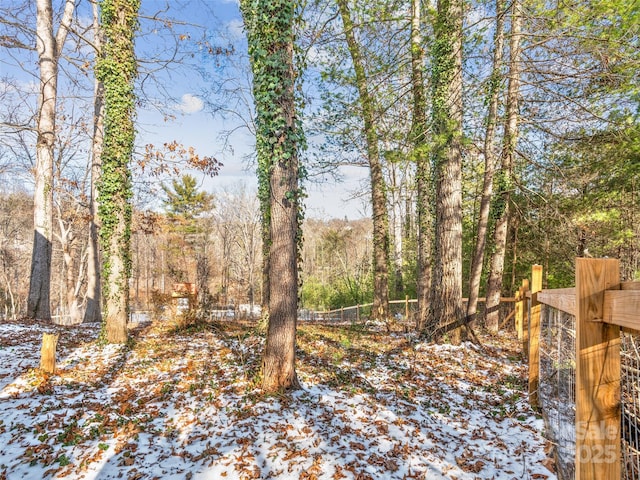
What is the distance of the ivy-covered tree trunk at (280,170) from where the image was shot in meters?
4.10

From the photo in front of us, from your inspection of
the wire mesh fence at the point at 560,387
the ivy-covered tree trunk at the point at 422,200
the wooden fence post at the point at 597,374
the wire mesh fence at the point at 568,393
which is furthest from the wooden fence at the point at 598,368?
the ivy-covered tree trunk at the point at 422,200

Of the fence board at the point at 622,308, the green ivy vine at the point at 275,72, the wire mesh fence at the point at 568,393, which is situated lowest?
the wire mesh fence at the point at 568,393

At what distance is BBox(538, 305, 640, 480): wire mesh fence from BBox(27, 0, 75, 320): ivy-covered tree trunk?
10793 millimetres

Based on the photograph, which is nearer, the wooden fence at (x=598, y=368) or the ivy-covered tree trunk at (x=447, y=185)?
the wooden fence at (x=598, y=368)

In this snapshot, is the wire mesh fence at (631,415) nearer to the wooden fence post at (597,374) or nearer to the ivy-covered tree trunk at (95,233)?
the wooden fence post at (597,374)

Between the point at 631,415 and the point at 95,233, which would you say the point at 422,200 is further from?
the point at 95,233

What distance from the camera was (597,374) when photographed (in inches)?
48.0

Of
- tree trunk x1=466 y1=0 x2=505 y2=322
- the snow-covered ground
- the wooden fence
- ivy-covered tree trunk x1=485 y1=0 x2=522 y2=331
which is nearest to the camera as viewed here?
the wooden fence

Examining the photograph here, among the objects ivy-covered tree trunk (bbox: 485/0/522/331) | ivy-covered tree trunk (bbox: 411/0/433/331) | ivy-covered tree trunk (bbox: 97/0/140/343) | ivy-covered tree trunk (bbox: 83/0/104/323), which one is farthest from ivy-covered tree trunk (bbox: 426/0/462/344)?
ivy-covered tree trunk (bbox: 83/0/104/323)

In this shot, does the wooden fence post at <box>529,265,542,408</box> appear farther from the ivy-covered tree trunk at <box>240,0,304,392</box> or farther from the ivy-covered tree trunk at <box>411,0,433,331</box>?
the ivy-covered tree trunk at <box>411,0,433,331</box>

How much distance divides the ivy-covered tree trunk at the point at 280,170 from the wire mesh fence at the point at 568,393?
2758 mm

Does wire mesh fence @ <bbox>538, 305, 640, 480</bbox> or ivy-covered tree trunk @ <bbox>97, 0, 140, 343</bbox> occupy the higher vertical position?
ivy-covered tree trunk @ <bbox>97, 0, 140, 343</bbox>

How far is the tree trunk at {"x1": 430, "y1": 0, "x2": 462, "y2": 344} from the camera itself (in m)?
6.20

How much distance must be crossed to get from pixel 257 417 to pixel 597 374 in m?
3.25
